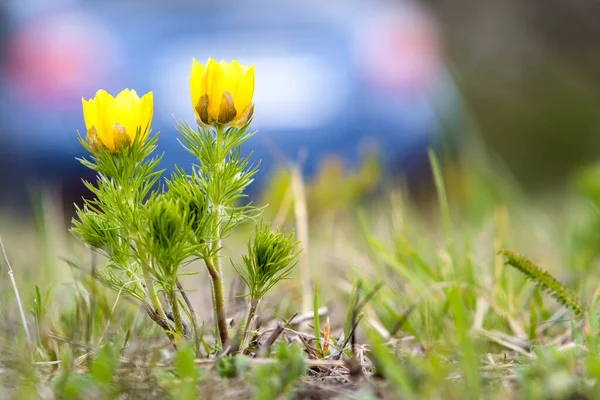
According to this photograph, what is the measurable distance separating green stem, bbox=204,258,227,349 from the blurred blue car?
2768 millimetres

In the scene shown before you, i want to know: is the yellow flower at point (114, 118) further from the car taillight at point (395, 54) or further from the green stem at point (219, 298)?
the car taillight at point (395, 54)

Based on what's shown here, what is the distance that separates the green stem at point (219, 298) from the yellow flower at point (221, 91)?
0.22 m

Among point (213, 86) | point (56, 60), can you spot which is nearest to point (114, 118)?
point (213, 86)

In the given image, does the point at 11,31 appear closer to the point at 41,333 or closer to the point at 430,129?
the point at 430,129

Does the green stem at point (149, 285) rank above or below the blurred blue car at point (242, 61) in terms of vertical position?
below

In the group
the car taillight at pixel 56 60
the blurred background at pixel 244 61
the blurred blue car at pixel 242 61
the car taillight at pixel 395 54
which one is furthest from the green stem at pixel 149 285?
the car taillight at pixel 395 54

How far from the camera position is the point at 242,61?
4016 millimetres

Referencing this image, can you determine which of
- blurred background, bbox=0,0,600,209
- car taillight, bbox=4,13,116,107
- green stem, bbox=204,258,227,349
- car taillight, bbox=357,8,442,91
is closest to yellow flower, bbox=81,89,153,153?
green stem, bbox=204,258,227,349

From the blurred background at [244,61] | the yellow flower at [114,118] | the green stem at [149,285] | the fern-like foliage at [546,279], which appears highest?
the blurred background at [244,61]

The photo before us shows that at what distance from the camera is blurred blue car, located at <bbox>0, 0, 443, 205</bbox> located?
4.02 m

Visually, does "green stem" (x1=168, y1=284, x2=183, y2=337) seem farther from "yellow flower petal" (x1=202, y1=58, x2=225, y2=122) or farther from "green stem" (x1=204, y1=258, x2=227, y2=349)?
"yellow flower petal" (x1=202, y1=58, x2=225, y2=122)

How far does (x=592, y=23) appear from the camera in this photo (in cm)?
720

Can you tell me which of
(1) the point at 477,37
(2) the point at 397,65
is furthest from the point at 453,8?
(2) the point at 397,65

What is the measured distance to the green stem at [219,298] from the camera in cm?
114
